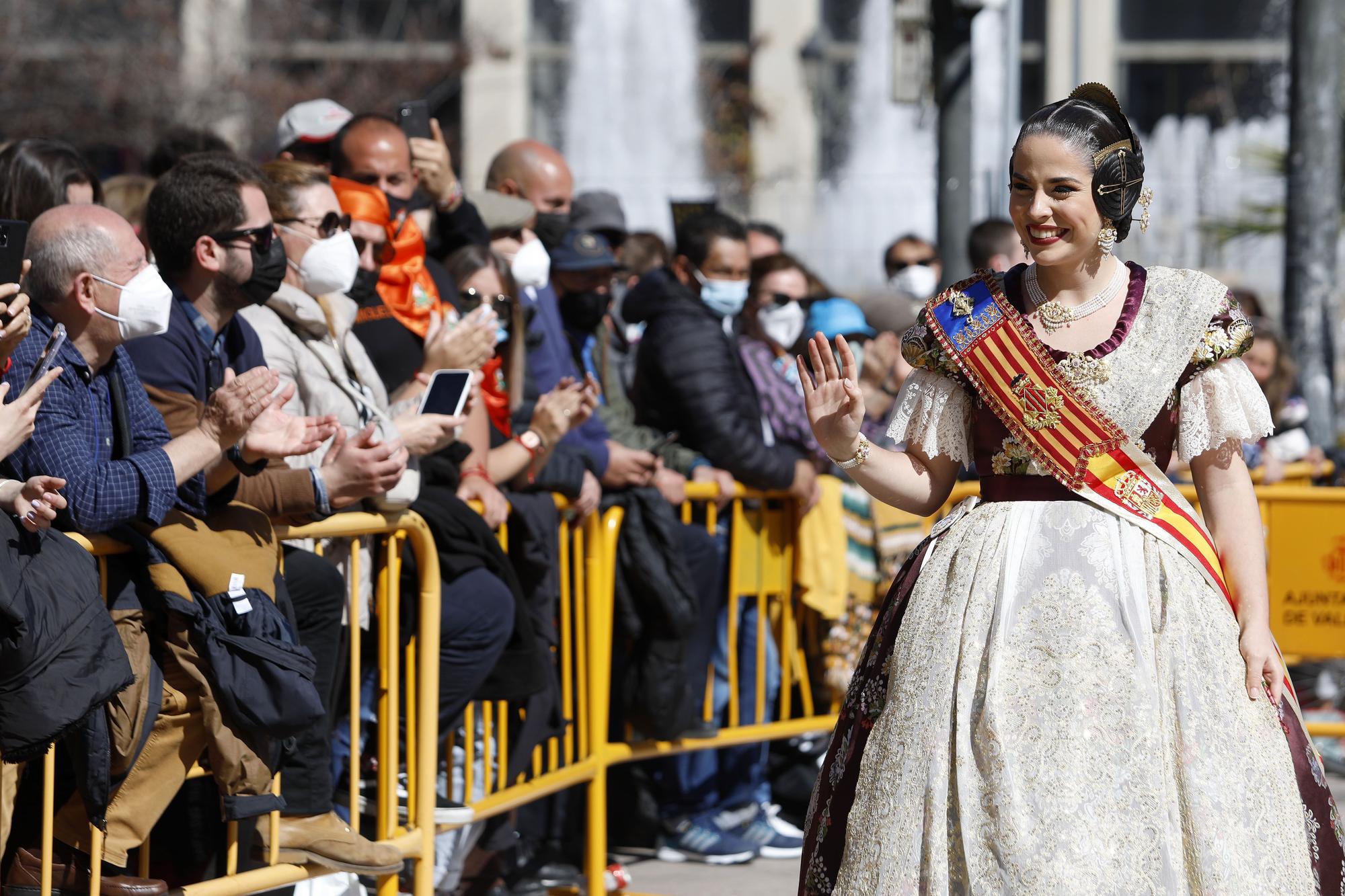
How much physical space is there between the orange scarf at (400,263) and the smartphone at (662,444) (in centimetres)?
108

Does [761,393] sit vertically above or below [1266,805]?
above

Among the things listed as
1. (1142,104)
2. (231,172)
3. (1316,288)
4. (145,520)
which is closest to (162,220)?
(231,172)

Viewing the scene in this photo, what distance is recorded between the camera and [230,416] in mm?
3865

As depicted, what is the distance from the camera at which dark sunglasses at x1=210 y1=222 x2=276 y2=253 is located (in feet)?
14.6

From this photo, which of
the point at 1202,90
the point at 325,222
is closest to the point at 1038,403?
the point at 325,222

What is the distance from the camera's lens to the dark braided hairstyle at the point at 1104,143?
3688 millimetres

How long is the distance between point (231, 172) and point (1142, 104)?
27.6 metres

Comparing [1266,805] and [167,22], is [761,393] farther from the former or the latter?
[167,22]

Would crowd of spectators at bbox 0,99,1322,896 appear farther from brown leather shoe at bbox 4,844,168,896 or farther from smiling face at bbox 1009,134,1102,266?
smiling face at bbox 1009,134,1102,266

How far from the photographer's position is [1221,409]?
3.69 m

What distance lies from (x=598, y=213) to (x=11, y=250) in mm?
4491

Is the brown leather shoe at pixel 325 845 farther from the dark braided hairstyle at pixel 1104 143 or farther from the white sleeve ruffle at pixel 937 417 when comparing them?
the dark braided hairstyle at pixel 1104 143

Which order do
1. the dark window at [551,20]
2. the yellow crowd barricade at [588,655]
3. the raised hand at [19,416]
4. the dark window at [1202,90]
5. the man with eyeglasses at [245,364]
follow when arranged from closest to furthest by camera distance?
the raised hand at [19,416] < the man with eyeglasses at [245,364] < the yellow crowd barricade at [588,655] < the dark window at [551,20] < the dark window at [1202,90]

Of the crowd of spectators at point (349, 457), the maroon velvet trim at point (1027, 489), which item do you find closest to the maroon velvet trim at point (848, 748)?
the maroon velvet trim at point (1027, 489)
